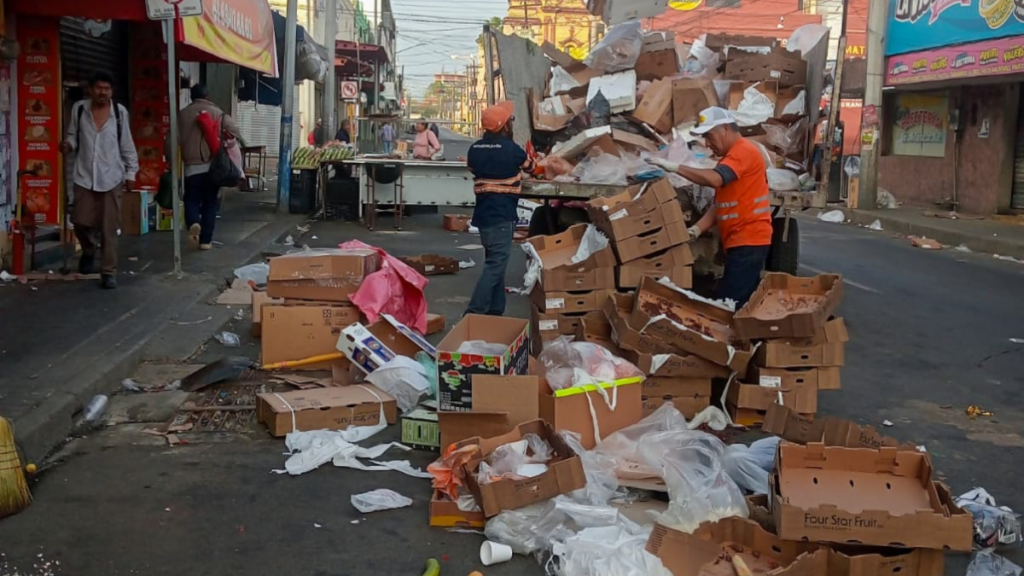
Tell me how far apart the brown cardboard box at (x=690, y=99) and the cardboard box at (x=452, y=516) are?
6822 mm

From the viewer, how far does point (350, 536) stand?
4.21 meters

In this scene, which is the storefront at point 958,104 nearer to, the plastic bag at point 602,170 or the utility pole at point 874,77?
the utility pole at point 874,77

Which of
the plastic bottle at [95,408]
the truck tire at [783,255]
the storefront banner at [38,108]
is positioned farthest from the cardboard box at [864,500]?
the storefront banner at [38,108]

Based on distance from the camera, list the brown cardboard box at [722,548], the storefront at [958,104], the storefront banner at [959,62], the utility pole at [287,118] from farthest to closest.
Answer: the storefront at [958,104] → the storefront banner at [959,62] → the utility pole at [287,118] → the brown cardboard box at [722,548]

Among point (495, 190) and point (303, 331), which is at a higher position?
point (495, 190)

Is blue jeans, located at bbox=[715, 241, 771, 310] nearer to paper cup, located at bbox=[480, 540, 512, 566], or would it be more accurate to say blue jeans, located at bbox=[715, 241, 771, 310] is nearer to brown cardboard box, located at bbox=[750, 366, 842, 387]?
brown cardboard box, located at bbox=[750, 366, 842, 387]

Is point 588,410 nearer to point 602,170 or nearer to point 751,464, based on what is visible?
point 751,464

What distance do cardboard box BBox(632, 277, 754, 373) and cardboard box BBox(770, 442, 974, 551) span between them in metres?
1.55

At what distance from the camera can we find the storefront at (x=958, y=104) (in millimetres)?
18297

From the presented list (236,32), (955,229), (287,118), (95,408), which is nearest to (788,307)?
(95,408)

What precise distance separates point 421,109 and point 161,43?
6417 inches

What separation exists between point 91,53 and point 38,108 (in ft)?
6.41

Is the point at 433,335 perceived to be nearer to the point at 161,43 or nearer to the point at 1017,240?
the point at 161,43

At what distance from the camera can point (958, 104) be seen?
21.2 m
